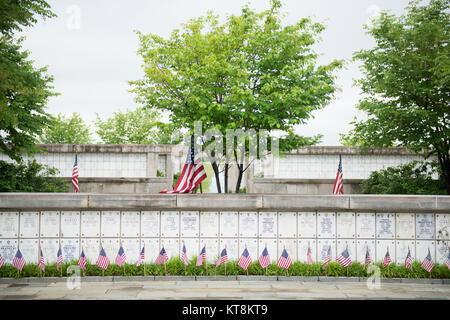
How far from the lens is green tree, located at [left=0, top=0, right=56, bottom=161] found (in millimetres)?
11555

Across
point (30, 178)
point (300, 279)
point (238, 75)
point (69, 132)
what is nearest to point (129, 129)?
point (69, 132)

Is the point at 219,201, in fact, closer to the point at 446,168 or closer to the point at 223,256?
the point at 223,256

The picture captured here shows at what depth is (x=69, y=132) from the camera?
41625mm

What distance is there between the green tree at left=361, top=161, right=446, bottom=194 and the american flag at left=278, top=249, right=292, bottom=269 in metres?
11.2

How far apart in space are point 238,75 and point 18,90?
745 centimetres

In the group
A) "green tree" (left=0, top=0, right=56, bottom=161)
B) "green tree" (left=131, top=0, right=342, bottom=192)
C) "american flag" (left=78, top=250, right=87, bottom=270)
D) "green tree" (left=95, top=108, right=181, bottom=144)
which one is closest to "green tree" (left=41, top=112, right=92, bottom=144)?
"green tree" (left=95, top=108, right=181, bottom=144)

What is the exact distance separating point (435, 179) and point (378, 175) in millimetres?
3183

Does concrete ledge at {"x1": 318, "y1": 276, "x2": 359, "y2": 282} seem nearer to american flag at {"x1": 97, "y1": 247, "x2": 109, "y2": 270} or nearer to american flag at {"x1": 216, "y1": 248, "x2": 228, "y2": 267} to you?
american flag at {"x1": 216, "y1": 248, "x2": 228, "y2": 267}

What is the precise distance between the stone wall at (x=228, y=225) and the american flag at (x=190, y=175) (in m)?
0.91

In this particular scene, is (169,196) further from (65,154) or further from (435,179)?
(435,179)

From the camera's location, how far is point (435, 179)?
70.9 ft

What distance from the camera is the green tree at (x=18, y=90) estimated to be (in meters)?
11.6

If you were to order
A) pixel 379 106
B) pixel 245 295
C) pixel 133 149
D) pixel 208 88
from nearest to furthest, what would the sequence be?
pixel 245 295 < pixel 208 88 < pixel 379 106 < pixel 133 149

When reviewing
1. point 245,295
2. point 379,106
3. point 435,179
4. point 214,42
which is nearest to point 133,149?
point 214,42
